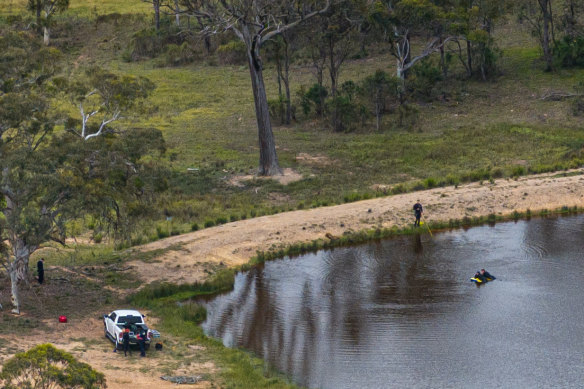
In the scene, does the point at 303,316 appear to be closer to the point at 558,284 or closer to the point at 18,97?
the point at 558,284

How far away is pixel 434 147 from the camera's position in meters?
62.4

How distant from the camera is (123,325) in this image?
1201 inches

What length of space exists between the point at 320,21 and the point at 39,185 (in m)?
44.3

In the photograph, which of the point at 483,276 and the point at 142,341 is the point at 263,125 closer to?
the point at 483,276

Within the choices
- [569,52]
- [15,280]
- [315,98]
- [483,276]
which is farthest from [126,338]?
[569,52]

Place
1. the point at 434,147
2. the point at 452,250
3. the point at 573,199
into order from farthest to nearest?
the point at 434,147 < the point at 573,199 < the point at 452,250

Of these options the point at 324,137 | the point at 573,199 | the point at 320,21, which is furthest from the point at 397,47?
the point at 573,199

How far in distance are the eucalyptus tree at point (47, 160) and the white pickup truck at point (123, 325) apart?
4261 millimetres

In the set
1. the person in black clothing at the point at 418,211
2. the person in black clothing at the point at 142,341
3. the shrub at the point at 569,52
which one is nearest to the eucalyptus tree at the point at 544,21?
the shrub at the point at 569,52

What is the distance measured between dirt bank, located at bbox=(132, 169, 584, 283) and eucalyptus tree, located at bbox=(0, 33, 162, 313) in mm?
5373

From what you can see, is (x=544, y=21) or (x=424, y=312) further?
(x=544, y=21)

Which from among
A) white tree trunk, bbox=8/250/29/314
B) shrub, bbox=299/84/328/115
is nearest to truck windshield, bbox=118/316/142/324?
white tree trunk, bbox=8/250/29/314

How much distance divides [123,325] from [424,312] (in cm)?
1141

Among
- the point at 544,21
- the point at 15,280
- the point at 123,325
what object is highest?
the point at 544,21
